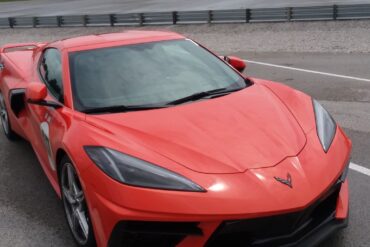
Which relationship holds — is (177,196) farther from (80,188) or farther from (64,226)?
(64,226)

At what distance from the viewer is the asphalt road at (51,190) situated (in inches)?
140

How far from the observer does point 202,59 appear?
13.9 feet

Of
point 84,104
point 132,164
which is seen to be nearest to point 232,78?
point 84,104

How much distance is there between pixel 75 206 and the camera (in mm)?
3367

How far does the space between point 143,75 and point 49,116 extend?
0.83 m

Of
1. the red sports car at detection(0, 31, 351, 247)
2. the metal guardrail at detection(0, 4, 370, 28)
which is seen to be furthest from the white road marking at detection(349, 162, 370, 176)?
the metal guardrail at detection(0, 4, 370, 28)

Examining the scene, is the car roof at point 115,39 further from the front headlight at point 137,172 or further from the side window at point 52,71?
the front headlight at point 137,172

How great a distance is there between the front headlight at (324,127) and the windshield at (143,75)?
0.69 metres

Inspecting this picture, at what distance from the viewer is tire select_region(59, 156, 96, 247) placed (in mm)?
3098

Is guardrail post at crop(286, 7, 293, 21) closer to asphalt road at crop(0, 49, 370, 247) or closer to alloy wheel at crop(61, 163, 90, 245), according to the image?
asphalt road at crop(0, 49, 370, 247)

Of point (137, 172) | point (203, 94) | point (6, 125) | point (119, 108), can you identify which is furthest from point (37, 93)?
point (6, 125)

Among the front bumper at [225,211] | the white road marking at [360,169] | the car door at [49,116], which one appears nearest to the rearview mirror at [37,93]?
the car door at [49,116]

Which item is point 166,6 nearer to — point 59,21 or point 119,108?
point 59,21

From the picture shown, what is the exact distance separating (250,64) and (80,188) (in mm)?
8280
